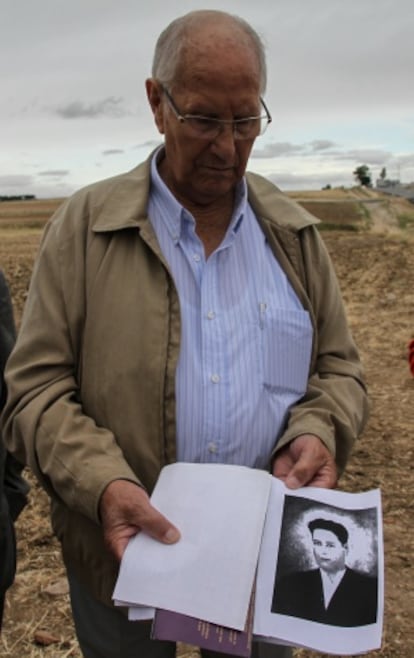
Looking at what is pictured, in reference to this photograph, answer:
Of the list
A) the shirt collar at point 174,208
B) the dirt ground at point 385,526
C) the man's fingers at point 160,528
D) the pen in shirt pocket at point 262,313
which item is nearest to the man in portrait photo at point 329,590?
the man's fingers at point 160,528

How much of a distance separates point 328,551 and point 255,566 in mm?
172

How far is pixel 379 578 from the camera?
1.67 meters

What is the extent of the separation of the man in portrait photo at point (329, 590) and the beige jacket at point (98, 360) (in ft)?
0.92

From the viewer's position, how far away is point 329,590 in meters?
1.64

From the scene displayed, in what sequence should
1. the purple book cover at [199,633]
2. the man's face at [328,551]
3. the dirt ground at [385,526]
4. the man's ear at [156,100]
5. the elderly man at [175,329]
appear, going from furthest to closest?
the dirt ground at [385,526] < the man's ear at [156,100] < the elderly man at [175,329] < the man's face at [328,551] < the purple book cover at [199,633]

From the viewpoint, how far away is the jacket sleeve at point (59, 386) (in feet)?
5.73

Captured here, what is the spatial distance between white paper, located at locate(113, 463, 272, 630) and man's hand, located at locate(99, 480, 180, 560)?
0.02 m

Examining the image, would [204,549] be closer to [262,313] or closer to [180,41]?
[262,313]

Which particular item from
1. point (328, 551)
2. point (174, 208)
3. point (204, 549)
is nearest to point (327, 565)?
Result: point (328, 551)

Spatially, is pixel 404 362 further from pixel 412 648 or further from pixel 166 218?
pixel 166 218

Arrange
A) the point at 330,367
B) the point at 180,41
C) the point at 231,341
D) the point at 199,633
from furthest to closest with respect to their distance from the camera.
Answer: the point at 330,367
the point at 231,341
the point at 180,41
the point at 199,633

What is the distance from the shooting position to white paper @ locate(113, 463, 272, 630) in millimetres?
1564

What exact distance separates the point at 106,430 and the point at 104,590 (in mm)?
457

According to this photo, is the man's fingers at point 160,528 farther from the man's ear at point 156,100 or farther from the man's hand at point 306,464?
the man's ear at point 156,100
